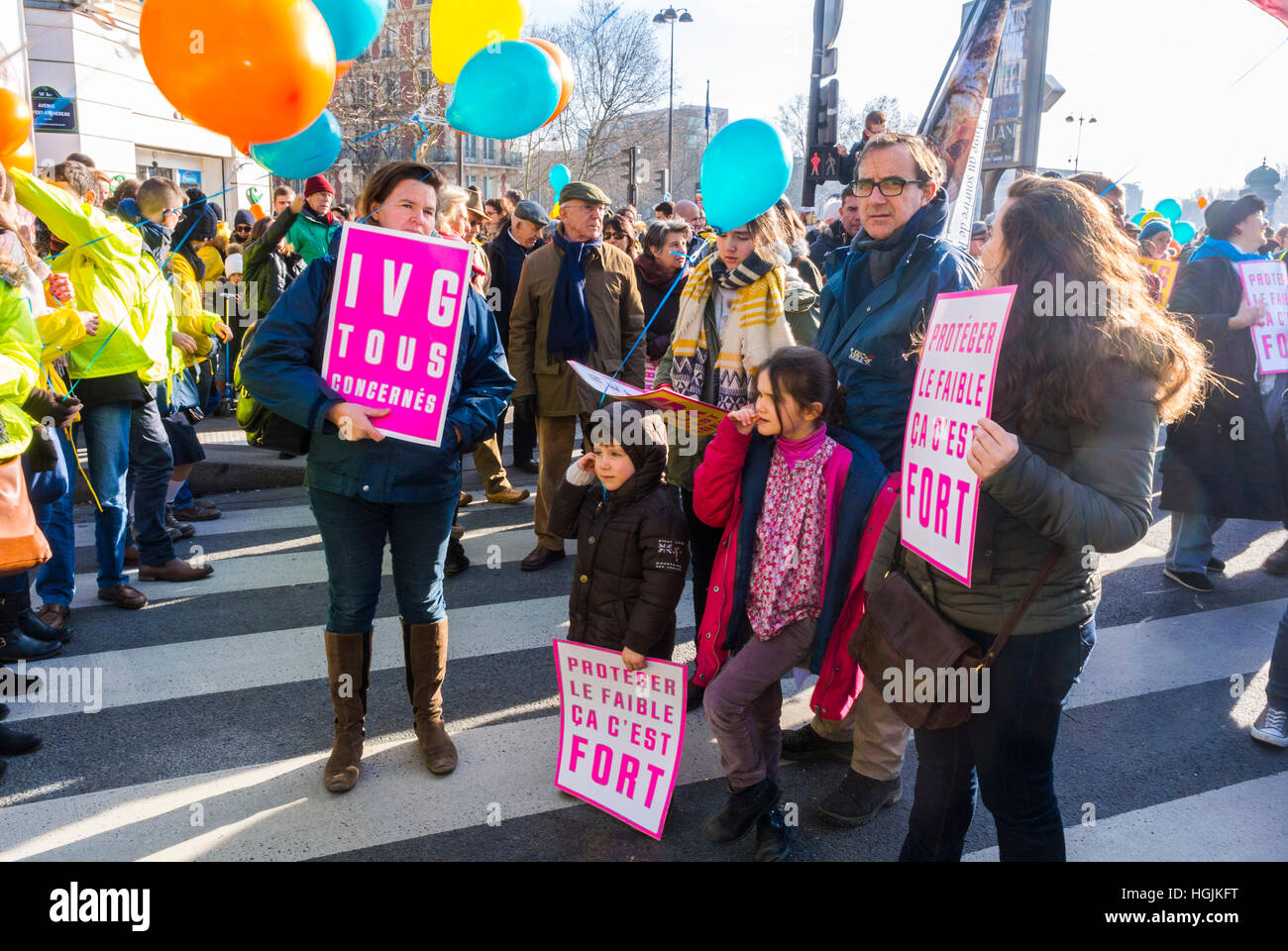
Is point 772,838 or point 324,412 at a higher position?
point 324,412

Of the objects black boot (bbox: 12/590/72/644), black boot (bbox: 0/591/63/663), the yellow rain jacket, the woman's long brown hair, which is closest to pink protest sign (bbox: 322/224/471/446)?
the woman's long brown hair

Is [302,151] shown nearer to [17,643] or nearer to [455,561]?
[455,561]

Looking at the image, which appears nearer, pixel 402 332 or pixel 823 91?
pixel 402 332

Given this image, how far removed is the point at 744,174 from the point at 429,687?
2.36 meters

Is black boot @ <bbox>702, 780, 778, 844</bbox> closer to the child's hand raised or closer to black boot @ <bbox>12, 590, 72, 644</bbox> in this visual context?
the child's hand raised

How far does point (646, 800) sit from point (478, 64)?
3.12 metres

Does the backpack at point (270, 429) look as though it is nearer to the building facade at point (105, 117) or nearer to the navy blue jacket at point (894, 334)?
the navy blue jacket at point (894, 334)

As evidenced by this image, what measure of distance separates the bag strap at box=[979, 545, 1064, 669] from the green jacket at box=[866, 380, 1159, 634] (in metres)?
0.03

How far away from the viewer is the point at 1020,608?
6.76ft

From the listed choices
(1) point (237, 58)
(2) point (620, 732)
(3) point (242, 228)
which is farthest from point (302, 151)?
(3) point (242, 228)

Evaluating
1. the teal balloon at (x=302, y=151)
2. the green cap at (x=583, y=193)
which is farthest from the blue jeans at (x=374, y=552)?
the green cap at (x=583, y=193)

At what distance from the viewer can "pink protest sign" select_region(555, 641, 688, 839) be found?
2945 mm

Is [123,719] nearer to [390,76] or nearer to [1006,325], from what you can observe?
[1006,325]
